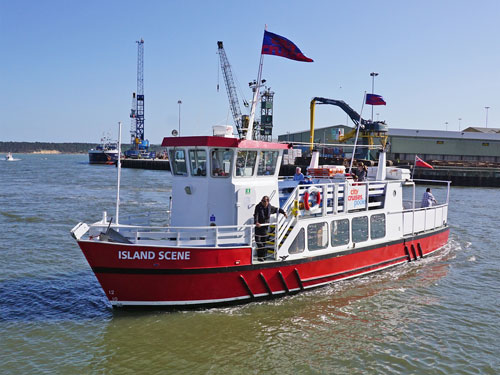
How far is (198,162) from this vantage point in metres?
12.7

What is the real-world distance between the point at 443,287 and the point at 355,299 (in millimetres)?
3598

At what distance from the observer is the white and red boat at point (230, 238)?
11.0m

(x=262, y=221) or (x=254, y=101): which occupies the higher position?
(x=254, y=101)

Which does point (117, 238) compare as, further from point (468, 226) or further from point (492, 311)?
point (468, 226)

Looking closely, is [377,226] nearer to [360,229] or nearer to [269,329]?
Answer: [360,229]

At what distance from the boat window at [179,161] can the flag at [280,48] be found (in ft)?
12.9

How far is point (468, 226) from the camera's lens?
89.7 ft

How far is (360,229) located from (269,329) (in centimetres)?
542

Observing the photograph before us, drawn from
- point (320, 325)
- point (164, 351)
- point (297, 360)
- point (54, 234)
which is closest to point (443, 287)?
point (320, 325)

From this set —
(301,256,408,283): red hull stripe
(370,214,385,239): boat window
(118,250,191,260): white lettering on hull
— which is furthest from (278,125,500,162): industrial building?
(118,250,191,260): white lettering on hull

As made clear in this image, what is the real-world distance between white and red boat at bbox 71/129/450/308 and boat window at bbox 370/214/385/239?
0.03 meters

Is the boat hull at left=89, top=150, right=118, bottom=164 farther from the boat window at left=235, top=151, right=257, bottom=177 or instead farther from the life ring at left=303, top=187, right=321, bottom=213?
the boat window at left=235, top=151, right=257, bottom=177

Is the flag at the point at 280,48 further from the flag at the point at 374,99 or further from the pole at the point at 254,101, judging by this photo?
the flag at the point at 374,99

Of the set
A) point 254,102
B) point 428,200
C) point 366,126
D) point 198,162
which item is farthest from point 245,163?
point 366,126
